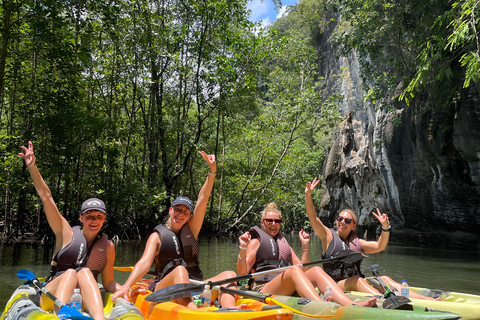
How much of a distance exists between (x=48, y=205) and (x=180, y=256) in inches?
52.5

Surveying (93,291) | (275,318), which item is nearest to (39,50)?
(93,291)

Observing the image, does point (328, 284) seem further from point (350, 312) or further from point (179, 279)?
point (179, 279)

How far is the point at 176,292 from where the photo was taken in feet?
11.6

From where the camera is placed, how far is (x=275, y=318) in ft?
10.0

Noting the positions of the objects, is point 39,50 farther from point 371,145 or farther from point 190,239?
point 371,145

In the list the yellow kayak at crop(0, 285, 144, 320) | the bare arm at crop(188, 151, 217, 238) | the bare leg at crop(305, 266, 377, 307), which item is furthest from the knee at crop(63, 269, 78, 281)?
the bare leg at crop(305, 266, 377, 307)

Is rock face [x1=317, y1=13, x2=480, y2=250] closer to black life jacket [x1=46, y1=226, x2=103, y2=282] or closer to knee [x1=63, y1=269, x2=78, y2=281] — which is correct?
black life jacket [x1=46, y1=226, x2=103, y2=282]

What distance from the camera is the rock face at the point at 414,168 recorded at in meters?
12.1

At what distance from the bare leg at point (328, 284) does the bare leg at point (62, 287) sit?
2.31m

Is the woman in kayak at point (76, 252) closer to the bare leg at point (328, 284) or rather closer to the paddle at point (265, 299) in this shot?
the paddle at point (265, 299)

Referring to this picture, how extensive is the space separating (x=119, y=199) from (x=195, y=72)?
6.26m

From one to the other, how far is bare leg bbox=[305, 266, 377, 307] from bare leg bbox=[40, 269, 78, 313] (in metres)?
2.31

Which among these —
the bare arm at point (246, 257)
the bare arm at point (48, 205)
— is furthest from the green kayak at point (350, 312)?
the bare arm at point (48, 205)

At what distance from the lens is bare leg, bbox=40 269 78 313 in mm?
3277
